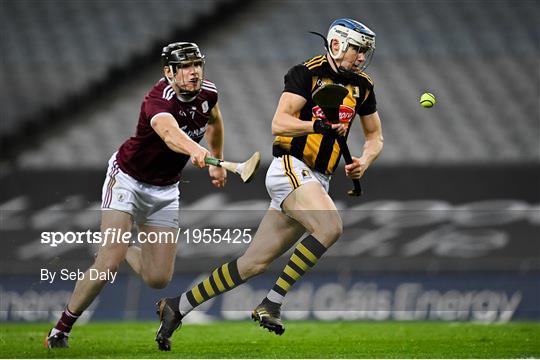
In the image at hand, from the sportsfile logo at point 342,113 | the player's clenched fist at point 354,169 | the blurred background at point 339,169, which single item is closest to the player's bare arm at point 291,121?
the sportsfile logo at point 342,113

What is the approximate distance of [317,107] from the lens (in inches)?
227

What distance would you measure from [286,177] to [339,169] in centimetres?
438

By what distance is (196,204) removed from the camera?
10.2 meters

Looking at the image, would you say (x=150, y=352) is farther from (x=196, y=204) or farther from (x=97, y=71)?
(x=97, y=71)

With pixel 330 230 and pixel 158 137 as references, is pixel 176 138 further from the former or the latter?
pixel 330 230

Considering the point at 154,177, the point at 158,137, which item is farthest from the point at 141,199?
the point at 158,137

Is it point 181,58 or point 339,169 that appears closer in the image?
point 181,58

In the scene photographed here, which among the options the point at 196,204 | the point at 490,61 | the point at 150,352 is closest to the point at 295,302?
the point at 196,204

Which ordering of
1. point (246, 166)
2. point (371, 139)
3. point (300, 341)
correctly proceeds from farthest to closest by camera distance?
point (300, 341) → point (371, 139) → point (246, 166)

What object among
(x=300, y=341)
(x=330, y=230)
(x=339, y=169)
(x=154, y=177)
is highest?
(x=154, y=177)

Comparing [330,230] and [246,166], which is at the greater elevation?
[246,166]

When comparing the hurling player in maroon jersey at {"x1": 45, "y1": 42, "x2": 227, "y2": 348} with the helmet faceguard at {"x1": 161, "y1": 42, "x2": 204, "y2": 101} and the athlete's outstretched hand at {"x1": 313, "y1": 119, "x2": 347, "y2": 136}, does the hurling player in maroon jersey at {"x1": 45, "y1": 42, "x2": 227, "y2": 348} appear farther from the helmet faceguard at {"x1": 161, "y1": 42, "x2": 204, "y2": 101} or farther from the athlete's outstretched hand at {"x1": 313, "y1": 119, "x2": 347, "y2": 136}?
the athlete's outstretched hand at {"x1": 313, "y1": 119, "x2": 347, "y2": 136}

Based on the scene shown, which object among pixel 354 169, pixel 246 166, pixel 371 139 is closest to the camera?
pixel 246 166

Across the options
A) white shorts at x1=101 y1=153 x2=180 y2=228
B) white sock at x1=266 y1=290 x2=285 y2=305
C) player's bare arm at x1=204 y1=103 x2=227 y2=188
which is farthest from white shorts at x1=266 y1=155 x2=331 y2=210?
white shorts at x1=101 y1=153 x2=180 y2=228
